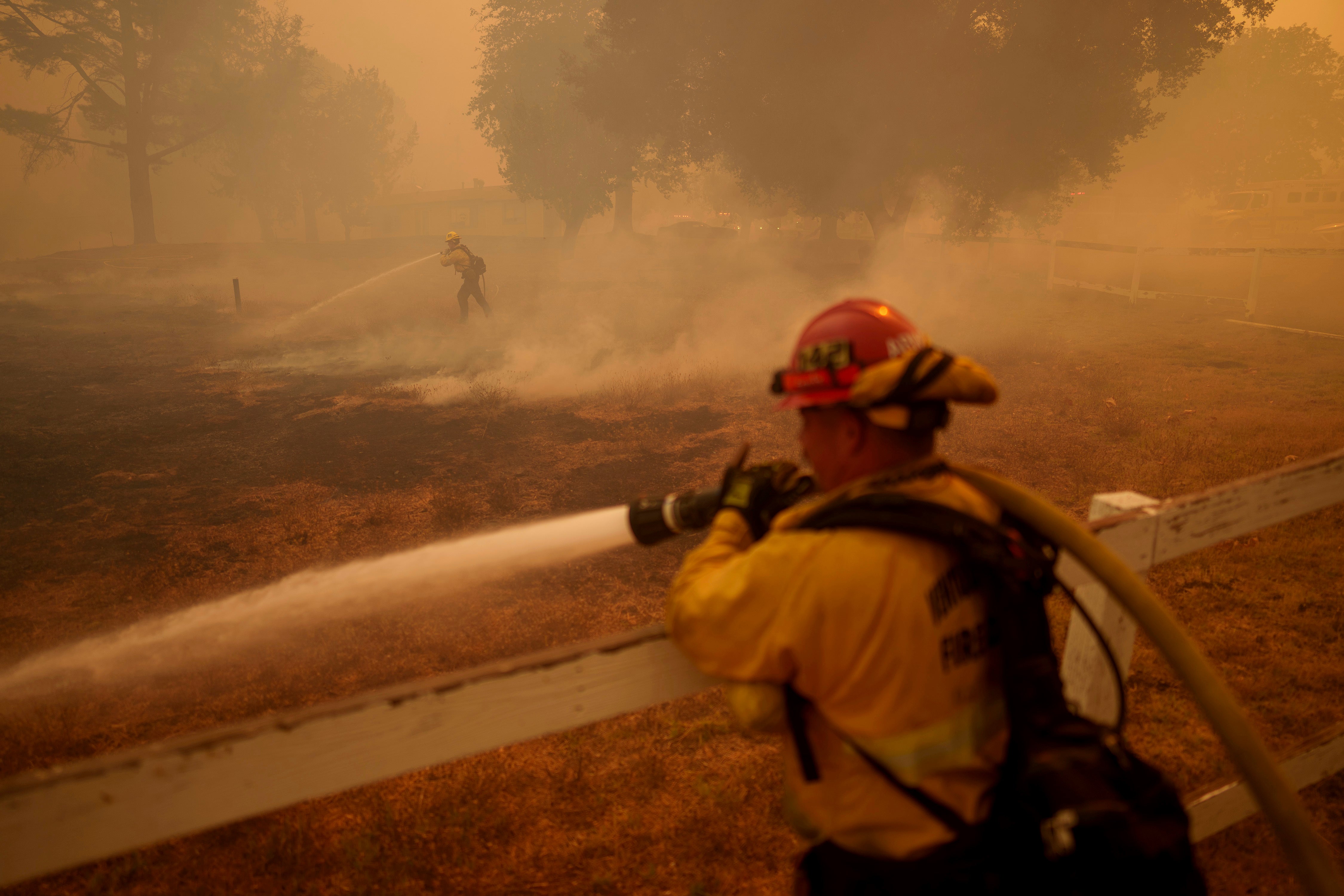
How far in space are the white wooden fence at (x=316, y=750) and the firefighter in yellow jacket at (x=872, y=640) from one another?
0.22 metres

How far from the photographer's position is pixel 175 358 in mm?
15430

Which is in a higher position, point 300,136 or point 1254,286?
point 300,136

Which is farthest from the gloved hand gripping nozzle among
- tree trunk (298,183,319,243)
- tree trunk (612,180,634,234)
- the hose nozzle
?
tree trunk (298,183,319,243)

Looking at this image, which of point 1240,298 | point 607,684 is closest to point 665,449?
point 607,684

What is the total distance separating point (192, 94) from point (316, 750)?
143 feet

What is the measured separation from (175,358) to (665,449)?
1229 cm

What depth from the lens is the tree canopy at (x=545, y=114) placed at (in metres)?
32.7

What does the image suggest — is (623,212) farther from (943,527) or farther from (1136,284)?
(943,527)

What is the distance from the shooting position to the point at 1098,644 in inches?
85.3

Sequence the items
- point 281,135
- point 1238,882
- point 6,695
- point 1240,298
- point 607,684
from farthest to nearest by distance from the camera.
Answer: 1. point 281,135
2. point 1240,298
3. point 6,695
4. point 1238,882
5. point 607,684

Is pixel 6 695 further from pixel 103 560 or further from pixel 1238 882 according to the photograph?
pixel 1238 882

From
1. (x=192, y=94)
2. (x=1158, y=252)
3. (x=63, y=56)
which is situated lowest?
(x=1158, y=252)

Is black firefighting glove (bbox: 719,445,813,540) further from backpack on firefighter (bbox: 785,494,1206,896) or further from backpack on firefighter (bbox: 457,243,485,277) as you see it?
backpack on firefighter (bbox: 457,243,485,277)

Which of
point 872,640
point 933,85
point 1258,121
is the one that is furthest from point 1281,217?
point 872,640
